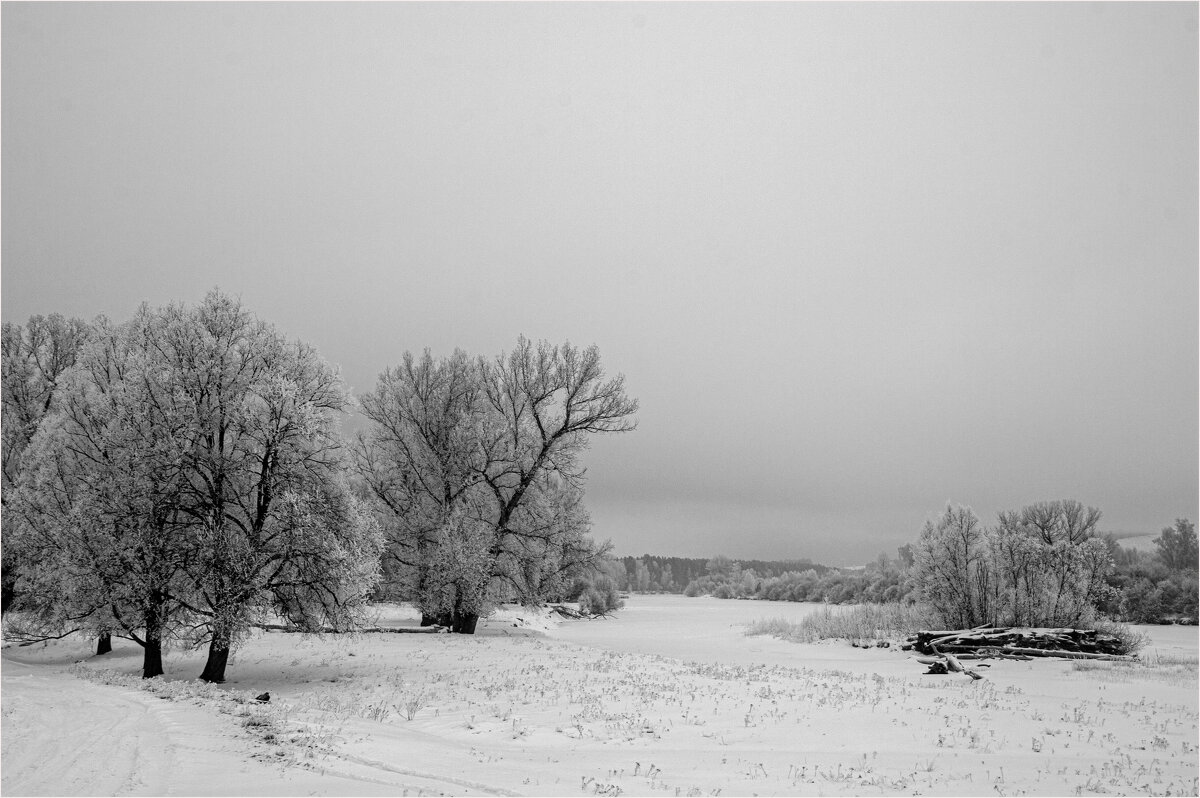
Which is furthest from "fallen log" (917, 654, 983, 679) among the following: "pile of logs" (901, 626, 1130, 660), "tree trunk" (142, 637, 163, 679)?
"tree trunk" (142, 637, 163, 679)

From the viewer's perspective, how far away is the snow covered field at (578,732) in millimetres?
7824

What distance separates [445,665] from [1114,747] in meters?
16.2

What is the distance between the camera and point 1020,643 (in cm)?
3078

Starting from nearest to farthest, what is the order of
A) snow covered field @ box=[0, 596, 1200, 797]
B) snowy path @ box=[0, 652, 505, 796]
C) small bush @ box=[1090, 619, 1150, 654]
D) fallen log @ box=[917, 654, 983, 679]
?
snowy path @ box=[0, 652, 505, 796], snow covered field @ box=[0, 596, 1200, 797], fallen log @ box=[917, 654, 983, 679], small bush @ box=[1090, 619, 1150, 654]

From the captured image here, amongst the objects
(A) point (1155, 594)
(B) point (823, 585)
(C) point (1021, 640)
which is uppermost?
(C) point (1021, 640)

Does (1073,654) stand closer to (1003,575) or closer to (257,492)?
(1003,575)

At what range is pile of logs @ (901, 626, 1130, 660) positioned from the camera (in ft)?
97.6

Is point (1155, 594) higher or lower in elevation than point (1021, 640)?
lower

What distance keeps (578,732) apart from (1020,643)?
29.4 meters

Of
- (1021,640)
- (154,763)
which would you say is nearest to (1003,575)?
(1021,640)

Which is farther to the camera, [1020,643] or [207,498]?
[1020,643]

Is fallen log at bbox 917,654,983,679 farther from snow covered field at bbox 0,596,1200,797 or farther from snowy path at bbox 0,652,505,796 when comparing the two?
snowy path at bbox 0,652,505,796

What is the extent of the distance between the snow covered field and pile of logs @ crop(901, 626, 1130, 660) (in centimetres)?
984

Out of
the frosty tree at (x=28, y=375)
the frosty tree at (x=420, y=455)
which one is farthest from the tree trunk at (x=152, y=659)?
the frosty tree at (x=28, y=375)
